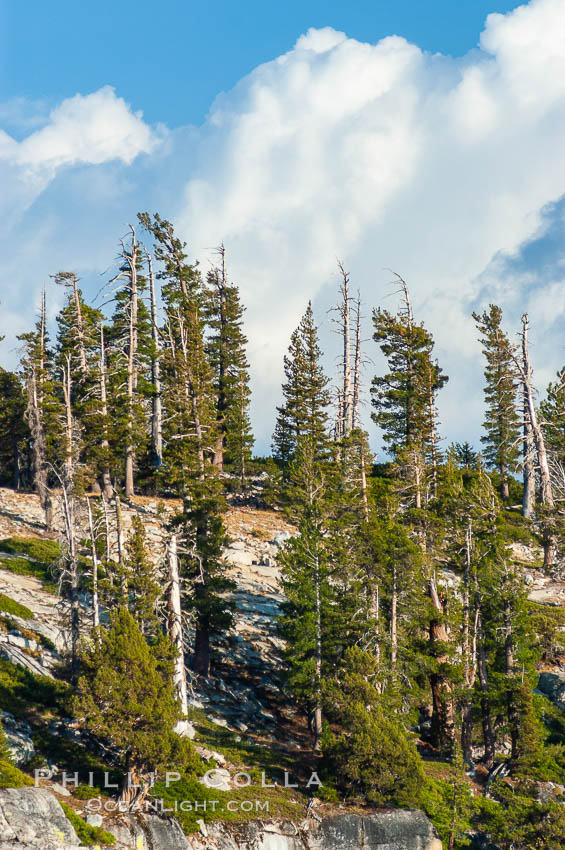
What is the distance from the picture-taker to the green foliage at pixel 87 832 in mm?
18641

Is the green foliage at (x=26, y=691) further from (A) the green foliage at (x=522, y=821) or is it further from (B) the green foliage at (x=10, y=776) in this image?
(A) the green foliage at (x=522, y=821)

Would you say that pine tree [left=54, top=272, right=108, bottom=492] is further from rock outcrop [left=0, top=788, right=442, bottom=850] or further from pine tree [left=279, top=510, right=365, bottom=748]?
rock outcrop [left=0, top=788, right=442, bottom=850]

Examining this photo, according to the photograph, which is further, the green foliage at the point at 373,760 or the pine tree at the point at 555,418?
the pine tree at the point at 555,418

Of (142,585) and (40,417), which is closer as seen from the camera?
(142,585)

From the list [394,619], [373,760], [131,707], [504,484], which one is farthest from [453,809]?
[504,484]

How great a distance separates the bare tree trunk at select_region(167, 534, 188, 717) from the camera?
2602 centimetres

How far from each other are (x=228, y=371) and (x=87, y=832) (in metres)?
43.2

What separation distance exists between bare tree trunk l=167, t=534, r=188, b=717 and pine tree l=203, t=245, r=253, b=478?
24893mm

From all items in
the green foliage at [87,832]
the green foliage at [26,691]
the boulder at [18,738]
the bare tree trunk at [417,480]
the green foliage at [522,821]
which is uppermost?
the bare tree trunk at [417,480]

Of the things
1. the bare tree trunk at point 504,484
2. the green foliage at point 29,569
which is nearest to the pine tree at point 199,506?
the green foliage at point 29,569

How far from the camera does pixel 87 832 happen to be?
18.9 m

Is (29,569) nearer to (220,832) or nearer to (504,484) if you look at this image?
(220,832)

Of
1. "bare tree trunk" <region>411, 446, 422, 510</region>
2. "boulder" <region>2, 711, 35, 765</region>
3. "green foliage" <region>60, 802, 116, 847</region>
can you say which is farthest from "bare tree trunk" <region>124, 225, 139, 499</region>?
"green foliage" <region>60, 802, 116, 847</region>

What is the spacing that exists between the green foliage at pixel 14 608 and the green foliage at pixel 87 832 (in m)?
11.6
